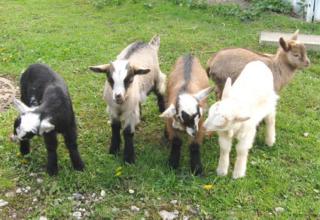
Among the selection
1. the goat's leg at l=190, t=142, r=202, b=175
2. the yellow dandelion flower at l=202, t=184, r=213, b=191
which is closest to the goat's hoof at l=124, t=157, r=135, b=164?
the goat's leg at l=190, t=142, r=202, b=175

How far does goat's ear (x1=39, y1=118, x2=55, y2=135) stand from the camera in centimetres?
505

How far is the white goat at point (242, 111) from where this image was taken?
509 centimetres

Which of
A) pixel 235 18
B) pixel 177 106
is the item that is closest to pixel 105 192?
pixel 177 106

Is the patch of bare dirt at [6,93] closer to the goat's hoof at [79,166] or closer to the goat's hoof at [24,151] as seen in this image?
the goat's hoof at [24,151]

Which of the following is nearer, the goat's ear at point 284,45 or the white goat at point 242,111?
the white goat at point 242,111

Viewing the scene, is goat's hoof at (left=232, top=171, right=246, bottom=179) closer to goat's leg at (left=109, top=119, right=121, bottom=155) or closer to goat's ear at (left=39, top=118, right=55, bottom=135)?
goat's leg at (left=109, top=119, right=121, bottom=155)

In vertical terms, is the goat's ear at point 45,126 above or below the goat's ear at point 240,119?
below

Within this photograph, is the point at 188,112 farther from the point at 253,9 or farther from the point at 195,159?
the point at 253,9

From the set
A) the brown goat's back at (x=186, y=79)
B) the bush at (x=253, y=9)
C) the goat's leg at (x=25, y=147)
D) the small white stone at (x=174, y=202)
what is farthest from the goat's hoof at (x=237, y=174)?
the bush at (x=253, y=9)

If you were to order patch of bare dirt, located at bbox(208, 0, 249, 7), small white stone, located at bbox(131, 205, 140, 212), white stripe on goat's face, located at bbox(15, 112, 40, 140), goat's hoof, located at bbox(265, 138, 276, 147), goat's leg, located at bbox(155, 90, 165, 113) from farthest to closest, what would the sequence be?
patch of bare dirt, located at bbox(208, 0, 249, 7) → goat's leg, located at bbox(155, 90, 165, 113) → goat's hoof, located at bbox(265, 138, 276, 147) → small white stone, located at bbox(131, 205, 140, 212) → white stripe on goat's face, located at bbox(15, 112, 40, 140)

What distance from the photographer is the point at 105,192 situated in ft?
17.9

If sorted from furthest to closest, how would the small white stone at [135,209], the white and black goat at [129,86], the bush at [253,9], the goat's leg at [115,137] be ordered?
the bush at [253,9]
the goat's leg at [115,137]
the white and black goat at [129,86]
the small white stone at [135,209]

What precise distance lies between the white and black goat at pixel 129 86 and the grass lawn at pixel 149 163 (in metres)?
0.36

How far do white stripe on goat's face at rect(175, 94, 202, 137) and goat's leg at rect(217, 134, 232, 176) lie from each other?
0.47m
